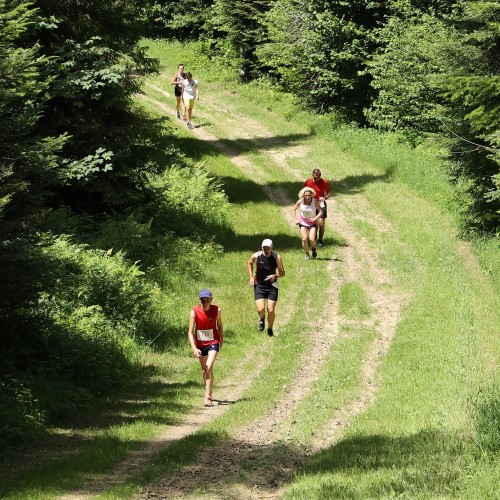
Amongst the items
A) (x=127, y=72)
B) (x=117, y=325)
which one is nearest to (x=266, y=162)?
(x=127, y=72)

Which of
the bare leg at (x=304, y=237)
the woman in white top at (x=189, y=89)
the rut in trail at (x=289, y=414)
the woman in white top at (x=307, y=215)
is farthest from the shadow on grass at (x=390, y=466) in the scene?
the woman in white top at (x=189, y=89)

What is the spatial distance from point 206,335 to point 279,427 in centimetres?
232

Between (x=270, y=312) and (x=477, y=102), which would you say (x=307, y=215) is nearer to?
(x=477, y=102)

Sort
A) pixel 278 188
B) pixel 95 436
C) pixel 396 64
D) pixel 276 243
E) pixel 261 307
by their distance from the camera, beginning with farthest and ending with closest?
pixel 396 64
pixel 278 188
pixel 276 243
pixel 261 307
pixel 95 436

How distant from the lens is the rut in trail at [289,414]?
1039cm

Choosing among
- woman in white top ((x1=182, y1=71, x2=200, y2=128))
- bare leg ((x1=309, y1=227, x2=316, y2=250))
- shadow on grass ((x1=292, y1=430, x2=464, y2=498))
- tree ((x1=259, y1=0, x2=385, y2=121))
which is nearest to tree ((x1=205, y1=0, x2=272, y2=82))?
tree ((x1=259, y1=0, x2=385, y2=121))

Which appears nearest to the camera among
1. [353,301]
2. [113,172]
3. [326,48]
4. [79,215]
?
[353,301]

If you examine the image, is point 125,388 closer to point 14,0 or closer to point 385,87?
point 14,0

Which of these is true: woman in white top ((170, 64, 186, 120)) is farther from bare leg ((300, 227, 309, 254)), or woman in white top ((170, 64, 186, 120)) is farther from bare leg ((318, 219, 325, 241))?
bare leg ((300, 227, 309, 254))

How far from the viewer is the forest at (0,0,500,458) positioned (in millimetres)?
13961

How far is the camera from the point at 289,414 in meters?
13.6

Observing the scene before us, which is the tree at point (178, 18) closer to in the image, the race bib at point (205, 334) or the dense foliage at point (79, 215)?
the dense foliage at point (79, 215)

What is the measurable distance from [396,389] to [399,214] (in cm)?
1431

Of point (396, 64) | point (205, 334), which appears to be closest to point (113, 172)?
point (205, 334)
